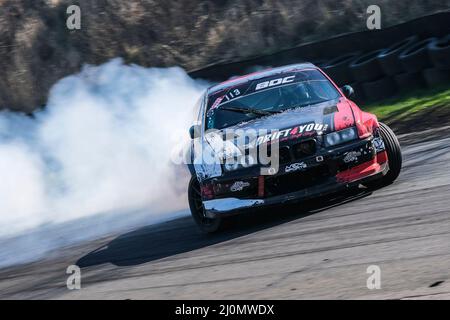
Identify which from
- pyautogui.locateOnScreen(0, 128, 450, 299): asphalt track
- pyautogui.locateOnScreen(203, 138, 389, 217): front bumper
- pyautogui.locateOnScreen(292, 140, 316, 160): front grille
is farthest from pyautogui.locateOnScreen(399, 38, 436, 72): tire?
pyautogui.locateOnScreen(292, 140, 316, 160): front grille

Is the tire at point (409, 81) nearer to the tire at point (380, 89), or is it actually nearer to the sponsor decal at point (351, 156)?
the tire at point (380, 89)

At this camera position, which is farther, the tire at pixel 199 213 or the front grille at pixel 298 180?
the tire at pixel 199 213

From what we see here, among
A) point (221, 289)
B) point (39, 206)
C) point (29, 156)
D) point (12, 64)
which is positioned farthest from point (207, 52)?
point (221, 289)

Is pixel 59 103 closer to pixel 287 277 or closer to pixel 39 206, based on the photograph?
pixel 39 206

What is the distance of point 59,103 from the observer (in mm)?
16094

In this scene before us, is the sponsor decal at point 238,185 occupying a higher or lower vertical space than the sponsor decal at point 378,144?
lower

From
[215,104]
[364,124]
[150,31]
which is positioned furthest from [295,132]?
[150,31]

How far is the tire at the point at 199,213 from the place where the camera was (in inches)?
302

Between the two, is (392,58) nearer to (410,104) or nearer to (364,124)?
(410,104)

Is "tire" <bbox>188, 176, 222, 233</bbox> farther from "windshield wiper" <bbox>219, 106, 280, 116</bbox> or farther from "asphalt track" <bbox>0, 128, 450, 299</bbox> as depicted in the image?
"windshield wiper" <bbox>219, 106, 280, 116</bbox>

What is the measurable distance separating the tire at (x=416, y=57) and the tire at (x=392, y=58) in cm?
10

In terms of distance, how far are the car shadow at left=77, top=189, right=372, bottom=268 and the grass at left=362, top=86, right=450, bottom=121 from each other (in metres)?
5.36

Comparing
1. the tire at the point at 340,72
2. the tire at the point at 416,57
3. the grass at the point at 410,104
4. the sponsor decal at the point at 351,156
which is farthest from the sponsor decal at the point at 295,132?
the tire at the point at 340,72

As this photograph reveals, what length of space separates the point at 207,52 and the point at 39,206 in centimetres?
975
